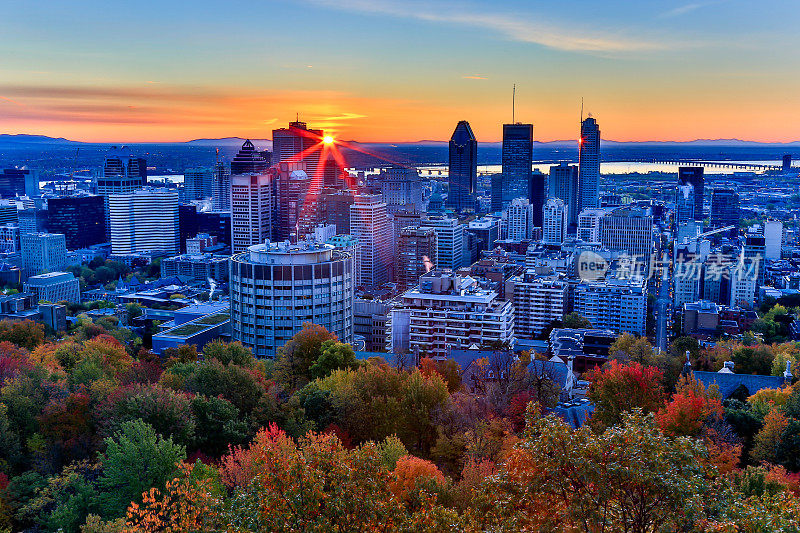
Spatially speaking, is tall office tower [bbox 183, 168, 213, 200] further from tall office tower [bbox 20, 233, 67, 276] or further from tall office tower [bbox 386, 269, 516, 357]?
tall office tower [bbox 386, 269, 516, 357]

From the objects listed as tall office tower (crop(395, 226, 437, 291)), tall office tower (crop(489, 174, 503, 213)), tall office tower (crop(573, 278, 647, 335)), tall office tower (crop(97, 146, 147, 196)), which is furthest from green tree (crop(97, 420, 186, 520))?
tall office tower (crop(489, 174, 503, 213))

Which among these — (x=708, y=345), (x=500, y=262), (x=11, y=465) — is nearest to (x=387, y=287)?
(x=500, y=262)

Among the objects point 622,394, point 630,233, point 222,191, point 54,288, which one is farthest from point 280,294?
point 222,191

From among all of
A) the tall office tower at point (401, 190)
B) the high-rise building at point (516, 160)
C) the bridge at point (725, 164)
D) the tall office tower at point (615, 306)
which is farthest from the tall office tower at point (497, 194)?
the tall office tower at point (615, 306)

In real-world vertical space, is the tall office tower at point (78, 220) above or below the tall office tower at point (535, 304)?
above

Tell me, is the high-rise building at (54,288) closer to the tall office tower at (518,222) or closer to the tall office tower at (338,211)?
the tall office tower at (338,211)

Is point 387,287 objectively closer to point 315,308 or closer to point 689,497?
point 315,308

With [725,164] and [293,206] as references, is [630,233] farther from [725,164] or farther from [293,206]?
[725,164]
